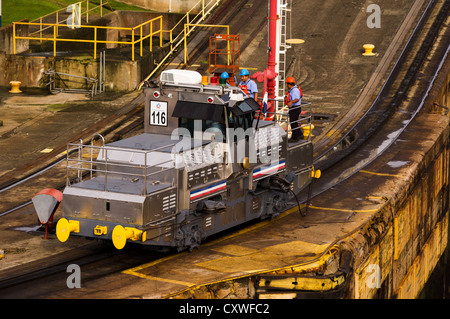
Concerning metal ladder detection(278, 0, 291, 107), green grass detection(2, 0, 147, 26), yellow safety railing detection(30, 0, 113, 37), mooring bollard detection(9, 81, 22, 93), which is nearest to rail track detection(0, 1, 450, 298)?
metal ladder detection(278, 0, 291, 107)

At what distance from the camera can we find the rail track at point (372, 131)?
57.0 ft

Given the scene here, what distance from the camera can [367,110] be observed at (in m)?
32.8

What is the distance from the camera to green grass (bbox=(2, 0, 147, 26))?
139 feet

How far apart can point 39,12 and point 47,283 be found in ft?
95.8

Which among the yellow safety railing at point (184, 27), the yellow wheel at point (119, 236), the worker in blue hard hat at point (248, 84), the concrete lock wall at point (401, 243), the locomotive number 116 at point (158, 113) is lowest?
the concrete lock wall at point (401, 243)

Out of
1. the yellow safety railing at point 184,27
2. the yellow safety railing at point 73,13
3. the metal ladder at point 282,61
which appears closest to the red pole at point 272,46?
the metal ladder at point 282,61

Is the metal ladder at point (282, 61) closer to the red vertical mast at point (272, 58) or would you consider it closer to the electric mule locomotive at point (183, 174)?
the red vertical mast at point (272, 58)

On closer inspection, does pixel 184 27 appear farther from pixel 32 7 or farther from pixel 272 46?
pixel 272 46

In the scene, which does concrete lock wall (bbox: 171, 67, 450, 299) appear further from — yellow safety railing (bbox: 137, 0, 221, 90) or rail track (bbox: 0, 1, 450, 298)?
yellow safety railing (bbox: 137, 0, 221, 90)

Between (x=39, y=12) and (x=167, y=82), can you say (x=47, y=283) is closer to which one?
(x=167, y=82)

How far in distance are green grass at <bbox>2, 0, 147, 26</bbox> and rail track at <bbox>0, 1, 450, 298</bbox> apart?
48.2 feet

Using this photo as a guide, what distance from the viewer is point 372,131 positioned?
98.1ft

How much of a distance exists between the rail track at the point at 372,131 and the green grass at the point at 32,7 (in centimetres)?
→ 1468
